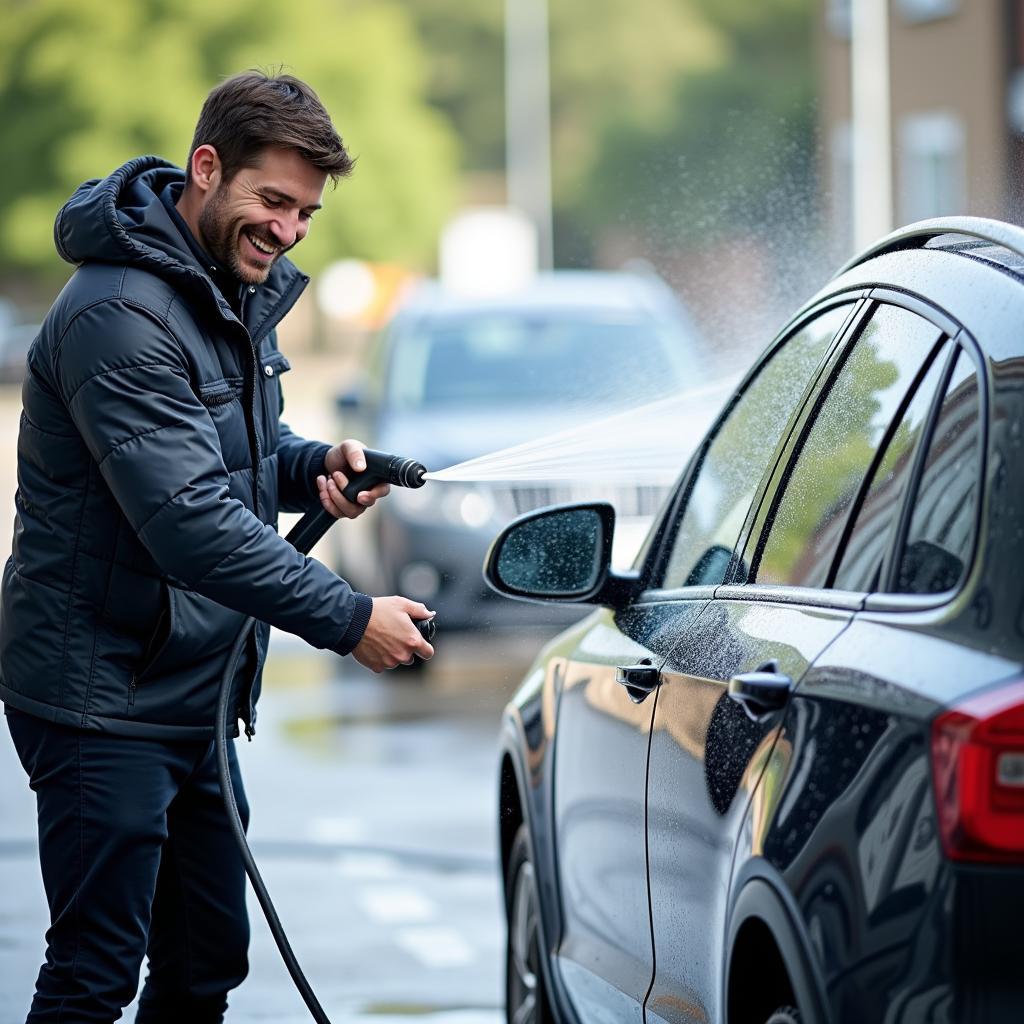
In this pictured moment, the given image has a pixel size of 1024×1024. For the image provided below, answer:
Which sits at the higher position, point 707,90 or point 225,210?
point 707,90

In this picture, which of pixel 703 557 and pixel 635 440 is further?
pixel 635 440

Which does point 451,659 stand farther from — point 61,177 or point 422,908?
point 61,177

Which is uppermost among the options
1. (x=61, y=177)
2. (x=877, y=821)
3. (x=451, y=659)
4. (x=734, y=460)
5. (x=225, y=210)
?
(x=61, y=177)

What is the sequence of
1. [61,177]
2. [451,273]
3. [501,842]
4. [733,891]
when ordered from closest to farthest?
1. [733,891]
2. [501,842]
3. [451,273]
4. [61,177]

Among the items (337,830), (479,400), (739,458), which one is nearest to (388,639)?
(739,458)

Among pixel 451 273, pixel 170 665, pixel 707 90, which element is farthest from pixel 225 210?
pixel 707 90

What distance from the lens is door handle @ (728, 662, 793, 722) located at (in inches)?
114

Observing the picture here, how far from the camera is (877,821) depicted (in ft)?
8.27

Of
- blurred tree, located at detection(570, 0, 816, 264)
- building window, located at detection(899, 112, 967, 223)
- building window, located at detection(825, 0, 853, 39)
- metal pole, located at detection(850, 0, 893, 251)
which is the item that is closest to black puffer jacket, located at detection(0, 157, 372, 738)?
metal pole, located at detection(850, 0, 893, 251)

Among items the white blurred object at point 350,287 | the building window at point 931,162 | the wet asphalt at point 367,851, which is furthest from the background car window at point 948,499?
the white blurred object at point 350,287

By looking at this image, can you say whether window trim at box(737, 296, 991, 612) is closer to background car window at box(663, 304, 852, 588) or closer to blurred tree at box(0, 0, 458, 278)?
background car window at box(663, 304, 852, 588)

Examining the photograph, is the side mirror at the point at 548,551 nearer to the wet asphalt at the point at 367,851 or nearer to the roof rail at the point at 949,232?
the roof rail at the point at 949,232

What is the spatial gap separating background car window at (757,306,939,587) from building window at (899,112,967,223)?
23551 millimetres

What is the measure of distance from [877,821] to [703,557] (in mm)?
1405
